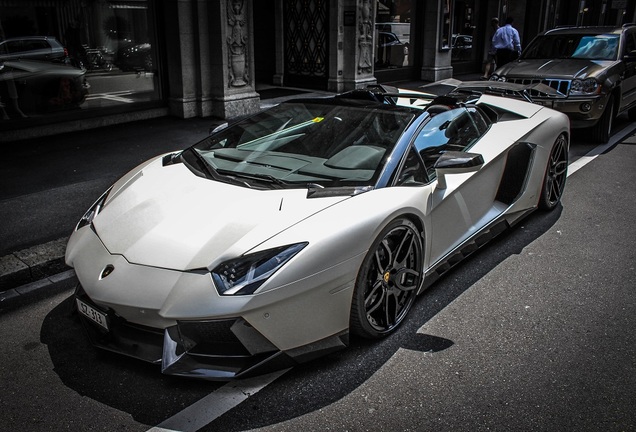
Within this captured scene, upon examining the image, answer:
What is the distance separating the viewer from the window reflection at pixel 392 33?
15.9m

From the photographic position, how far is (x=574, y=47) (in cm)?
1091

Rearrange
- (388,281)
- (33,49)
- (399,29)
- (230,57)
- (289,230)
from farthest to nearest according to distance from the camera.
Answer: (399,29), (230,57), (33,49), (388,281), (289,230)

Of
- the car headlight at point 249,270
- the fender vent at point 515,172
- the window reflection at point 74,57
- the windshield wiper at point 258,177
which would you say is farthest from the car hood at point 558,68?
the car headlight at point 249,270

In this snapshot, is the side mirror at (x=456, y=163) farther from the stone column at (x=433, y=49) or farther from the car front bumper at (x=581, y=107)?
the stone column at (x=433, y=49)

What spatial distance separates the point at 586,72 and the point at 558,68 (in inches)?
20.1

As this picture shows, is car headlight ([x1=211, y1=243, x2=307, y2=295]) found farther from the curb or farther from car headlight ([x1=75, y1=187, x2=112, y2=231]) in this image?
the curb

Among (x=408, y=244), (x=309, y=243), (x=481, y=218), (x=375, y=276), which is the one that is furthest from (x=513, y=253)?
(x=309, y=243)

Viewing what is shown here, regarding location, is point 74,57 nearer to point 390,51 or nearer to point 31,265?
point 31,265

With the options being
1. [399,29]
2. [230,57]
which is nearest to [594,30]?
A: [399,29]

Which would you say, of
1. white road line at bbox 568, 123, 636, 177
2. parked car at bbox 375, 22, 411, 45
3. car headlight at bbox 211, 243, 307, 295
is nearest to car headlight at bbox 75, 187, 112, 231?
car headlight at bbox 211, 243, 307, 295

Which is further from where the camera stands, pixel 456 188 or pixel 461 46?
pixel 461 46

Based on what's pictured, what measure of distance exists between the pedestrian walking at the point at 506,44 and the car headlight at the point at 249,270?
13.6 metres

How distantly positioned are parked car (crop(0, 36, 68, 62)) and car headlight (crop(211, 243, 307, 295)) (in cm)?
760

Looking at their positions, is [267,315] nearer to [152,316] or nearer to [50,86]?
[152,316]
